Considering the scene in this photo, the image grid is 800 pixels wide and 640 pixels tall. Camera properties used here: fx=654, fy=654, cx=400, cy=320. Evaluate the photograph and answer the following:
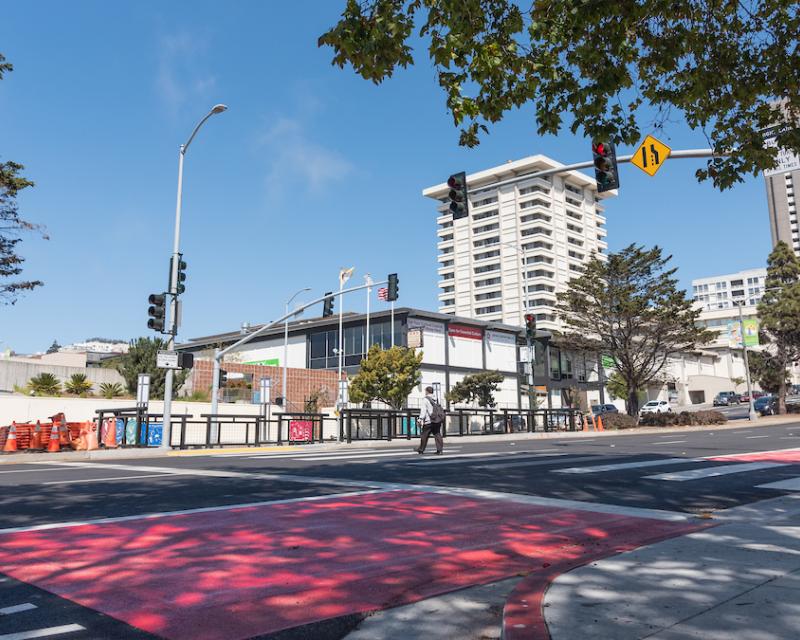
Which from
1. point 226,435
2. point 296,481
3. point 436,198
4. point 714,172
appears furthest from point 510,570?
point 436,198

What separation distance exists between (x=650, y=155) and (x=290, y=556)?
896 centimetres

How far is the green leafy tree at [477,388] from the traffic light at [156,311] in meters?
34.8

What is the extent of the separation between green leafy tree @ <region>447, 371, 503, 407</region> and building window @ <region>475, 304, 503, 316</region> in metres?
55.7

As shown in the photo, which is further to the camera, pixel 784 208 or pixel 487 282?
pixel 784 208

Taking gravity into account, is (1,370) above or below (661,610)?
above

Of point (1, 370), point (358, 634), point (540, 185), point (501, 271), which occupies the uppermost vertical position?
Answer: point (540, 185)

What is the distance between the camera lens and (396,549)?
5430mm

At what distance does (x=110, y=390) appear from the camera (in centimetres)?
3672

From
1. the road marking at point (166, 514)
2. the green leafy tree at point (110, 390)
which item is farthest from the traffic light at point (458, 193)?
the green leafy tree at point (110, 390)

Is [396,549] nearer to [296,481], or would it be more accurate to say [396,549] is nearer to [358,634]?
[358,634]

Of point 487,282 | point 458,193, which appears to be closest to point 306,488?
point 458,193

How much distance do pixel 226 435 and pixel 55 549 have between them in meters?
Result: 28.0

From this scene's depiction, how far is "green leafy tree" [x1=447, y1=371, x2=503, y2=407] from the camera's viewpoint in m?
52.0

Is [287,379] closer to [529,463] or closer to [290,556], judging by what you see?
[529,463]
